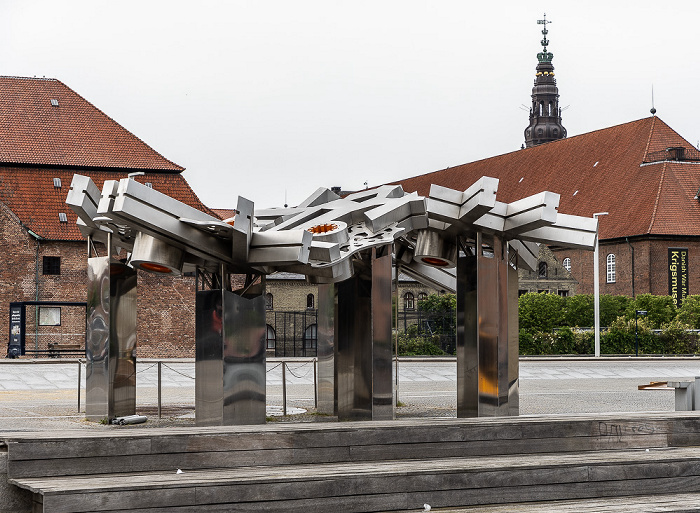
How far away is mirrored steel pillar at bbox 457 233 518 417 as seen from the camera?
12.9 meters

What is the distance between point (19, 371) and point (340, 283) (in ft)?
55.0

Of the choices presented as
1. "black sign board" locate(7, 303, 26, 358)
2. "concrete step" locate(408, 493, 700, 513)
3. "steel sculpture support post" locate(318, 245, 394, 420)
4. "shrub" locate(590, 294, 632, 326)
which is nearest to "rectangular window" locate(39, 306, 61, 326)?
"black sign board" locate(7, 303, 26, 358)

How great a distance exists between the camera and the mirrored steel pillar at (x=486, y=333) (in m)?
12.9

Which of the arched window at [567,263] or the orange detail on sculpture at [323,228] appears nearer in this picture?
the orange detail on sculpture at [323,228]

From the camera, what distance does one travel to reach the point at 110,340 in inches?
503

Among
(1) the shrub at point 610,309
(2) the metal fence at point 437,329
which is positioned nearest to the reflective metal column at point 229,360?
(2) the metal fence at point 437,329

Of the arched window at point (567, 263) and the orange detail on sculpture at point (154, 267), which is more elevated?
the arched window at point (567, 263)

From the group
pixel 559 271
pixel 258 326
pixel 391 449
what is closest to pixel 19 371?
pixel 258 326

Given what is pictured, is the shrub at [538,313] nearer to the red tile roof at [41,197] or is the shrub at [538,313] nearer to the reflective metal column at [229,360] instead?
the red tile roof at [41,197]

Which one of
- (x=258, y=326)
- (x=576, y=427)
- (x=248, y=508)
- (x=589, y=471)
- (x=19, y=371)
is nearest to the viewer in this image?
(x=248, y=508)

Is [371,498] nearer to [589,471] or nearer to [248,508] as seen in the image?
[248,508]

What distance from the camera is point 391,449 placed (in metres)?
9.45

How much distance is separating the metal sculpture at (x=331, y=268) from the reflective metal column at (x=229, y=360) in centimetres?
1

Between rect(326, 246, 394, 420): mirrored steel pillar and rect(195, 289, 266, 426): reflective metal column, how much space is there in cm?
152
